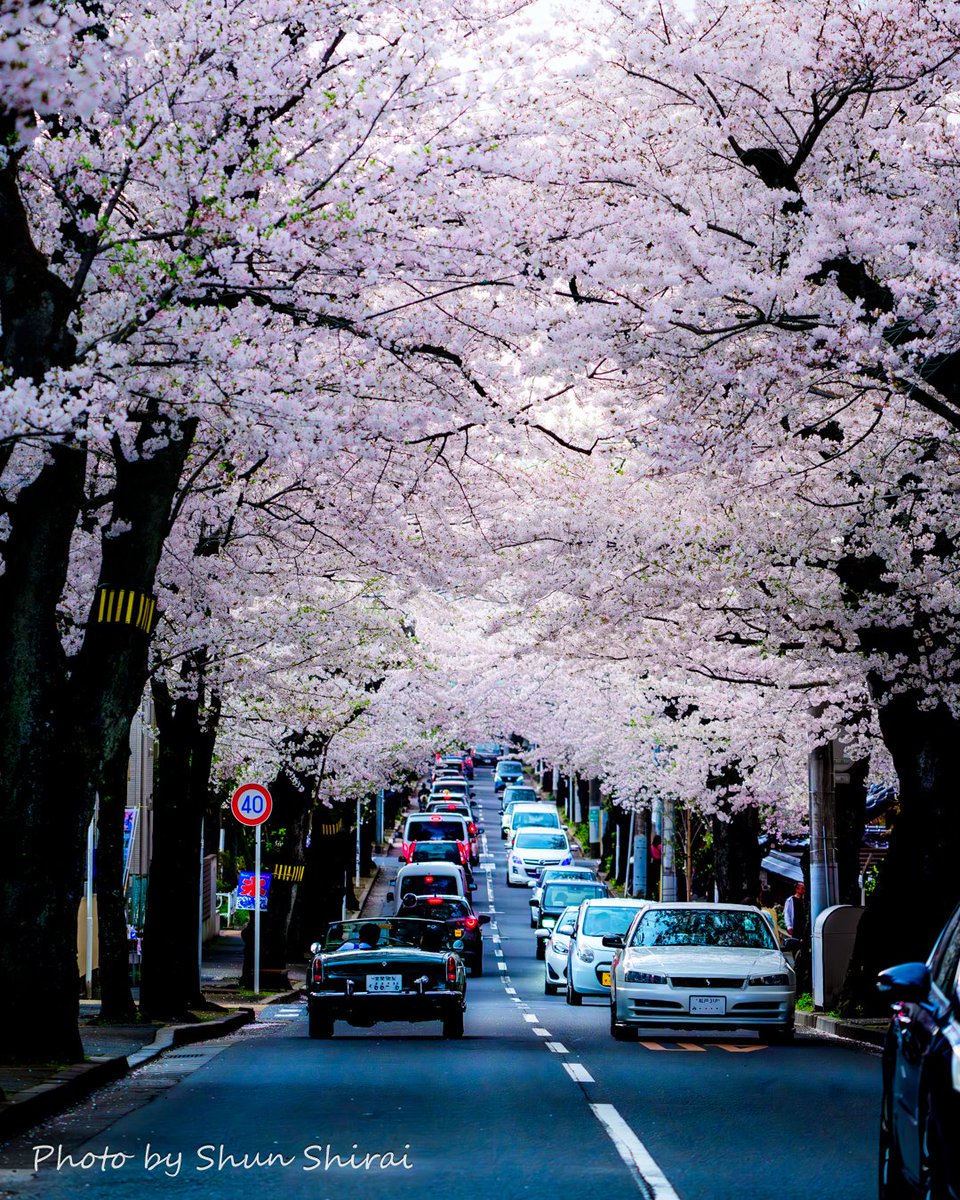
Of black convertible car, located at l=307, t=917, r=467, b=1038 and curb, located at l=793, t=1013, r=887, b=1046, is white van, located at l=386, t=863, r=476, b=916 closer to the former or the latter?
curb, located at l=793, t=1013, r=887, b=1046

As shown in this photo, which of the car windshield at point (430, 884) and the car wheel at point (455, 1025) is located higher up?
the car windshield at point (430, 884)

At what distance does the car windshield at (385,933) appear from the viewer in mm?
20375

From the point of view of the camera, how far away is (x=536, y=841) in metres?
62.6

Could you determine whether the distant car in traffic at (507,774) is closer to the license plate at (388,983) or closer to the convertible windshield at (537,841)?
the convertible windshield at (537,841)

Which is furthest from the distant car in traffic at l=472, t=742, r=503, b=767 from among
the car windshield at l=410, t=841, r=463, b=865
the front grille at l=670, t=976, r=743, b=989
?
the front grille at l=670, t=976, r=743, b=989

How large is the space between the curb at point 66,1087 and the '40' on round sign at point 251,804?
730 cm

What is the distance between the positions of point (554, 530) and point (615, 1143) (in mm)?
13881

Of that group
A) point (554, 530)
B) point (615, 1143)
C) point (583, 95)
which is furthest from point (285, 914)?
point (615, 1143)

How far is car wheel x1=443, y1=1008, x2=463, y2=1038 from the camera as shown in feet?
63.0

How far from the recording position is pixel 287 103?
15.1 metres

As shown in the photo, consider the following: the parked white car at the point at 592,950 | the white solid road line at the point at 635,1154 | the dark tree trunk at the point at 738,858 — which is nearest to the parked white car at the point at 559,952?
the parked white car at the point at 592,950

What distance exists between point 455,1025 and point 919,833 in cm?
608

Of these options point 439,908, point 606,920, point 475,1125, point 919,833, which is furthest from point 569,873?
point 475,1125

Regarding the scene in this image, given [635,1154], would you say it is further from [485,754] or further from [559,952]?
[485,754]
